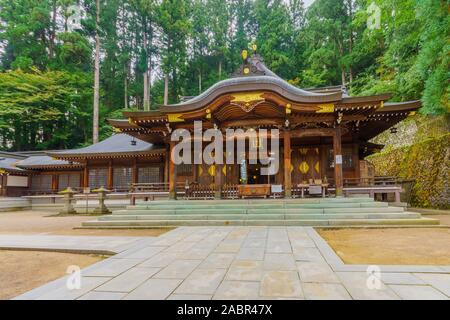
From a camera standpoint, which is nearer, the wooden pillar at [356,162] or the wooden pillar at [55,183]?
the wooden pillar at [356,162]

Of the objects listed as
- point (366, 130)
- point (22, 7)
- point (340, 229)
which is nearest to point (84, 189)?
point (340, 229)

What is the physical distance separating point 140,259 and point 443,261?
5033 mm

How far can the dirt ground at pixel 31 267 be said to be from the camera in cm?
339

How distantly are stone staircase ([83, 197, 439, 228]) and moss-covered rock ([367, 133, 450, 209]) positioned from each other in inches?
255

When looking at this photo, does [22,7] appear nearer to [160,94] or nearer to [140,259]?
[160,94]

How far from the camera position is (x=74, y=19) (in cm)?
2634

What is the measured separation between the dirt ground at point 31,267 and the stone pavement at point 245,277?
0.39 m

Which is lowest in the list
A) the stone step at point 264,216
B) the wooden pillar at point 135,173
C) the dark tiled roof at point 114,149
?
the stone step at point 264,216

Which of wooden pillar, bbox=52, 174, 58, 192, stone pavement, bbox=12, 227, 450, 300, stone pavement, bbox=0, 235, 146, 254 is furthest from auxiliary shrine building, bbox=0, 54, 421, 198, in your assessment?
stone pavement, bbox=12, 227, 450, 300

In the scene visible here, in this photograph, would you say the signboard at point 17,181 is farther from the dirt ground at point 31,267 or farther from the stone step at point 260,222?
the dirt ground at point 31,267

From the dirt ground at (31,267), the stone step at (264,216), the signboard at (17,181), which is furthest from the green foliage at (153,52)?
the dirt ground at (31,267)

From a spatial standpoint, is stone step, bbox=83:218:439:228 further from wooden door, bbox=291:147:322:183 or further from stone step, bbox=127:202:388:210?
wooden door, bbox=291:147:322:183

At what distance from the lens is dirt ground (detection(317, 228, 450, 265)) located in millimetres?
4199

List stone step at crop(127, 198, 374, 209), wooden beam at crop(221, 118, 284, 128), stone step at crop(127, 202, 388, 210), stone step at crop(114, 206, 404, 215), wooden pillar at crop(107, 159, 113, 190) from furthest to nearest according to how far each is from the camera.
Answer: wooden pillar at crop(107, 159, 113, 190) < wooden beam at crop(221, 118, 284, 128) < stone step at crop(127, 198, 374, 209) < stone step at crop(127, 202, 388, 210) < stone step at crop(114, 206, 404, 215)
